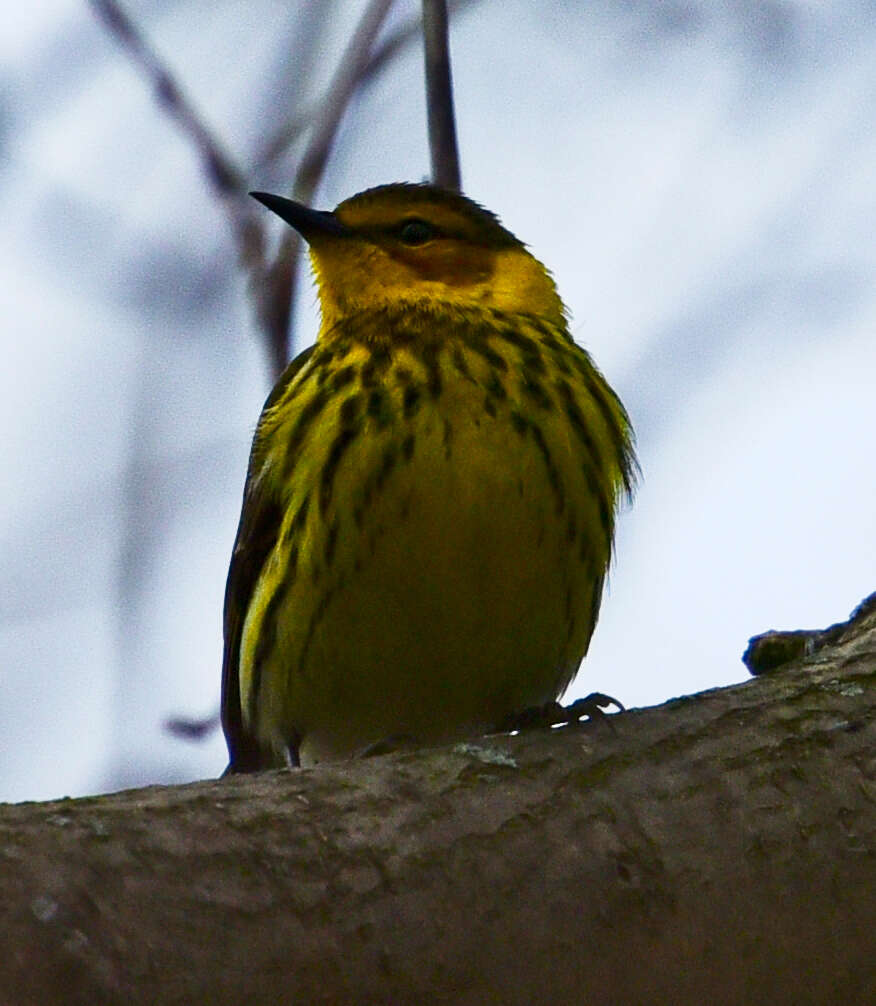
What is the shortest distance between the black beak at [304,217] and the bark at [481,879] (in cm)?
205

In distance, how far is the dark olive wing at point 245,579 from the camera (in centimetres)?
454

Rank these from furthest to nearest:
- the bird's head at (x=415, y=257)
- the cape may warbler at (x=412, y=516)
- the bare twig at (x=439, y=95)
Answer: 1. the bird's head at (x=415, y=257)
2. the cape may warbler at (x=412, y=516)
3. the bare twig at (x=439, y=95)

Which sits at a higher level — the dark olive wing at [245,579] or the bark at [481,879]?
the dark olive wing at [245,579]

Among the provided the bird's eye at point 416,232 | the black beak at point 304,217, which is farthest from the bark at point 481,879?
the bird's eye at point 416,232

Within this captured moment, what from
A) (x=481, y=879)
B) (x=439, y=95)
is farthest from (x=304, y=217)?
Answer: (x=481, y=879)

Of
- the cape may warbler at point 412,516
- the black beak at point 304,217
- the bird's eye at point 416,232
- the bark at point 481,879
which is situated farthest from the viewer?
the bird's eye at point 416,232

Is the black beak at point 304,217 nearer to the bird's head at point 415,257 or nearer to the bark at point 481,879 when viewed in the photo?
the bird's head at point 415,257

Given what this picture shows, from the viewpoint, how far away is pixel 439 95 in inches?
128

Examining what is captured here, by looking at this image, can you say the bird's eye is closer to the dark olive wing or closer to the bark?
the dark olive wing

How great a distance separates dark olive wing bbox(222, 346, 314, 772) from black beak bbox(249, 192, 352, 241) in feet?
1.16

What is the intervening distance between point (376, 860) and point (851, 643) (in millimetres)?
1352

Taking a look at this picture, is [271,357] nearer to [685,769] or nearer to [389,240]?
[685,769]

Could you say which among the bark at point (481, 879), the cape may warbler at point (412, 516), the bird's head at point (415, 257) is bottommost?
the bark at point (481, 879)

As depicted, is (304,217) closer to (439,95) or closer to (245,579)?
(245,579)
